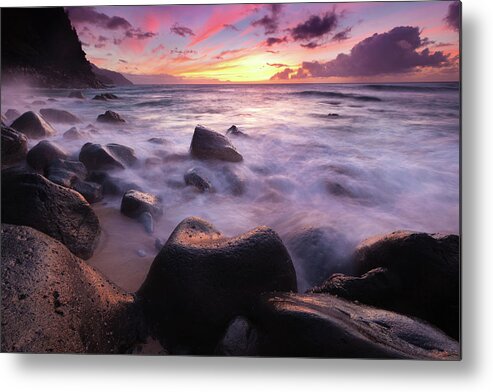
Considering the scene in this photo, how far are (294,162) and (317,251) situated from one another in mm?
514

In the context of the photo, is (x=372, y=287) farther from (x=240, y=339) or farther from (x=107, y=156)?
(x=107, y=156)

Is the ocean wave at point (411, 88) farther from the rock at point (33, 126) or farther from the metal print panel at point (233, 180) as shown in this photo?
the rock at point (33, 126)

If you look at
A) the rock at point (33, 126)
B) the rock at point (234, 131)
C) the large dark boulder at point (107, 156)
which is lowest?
the large dark boulder at point (107, 156)

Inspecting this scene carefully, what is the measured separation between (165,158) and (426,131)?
147 cm

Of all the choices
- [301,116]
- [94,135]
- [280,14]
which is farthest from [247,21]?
[94,135]

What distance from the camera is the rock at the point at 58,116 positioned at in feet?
8.18

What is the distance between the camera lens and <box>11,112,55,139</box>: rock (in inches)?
96.3

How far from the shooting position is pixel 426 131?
228 cm

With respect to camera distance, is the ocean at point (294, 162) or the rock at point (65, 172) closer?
the ocean at point (294, 162)

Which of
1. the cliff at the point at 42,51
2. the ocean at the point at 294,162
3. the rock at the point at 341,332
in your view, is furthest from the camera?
the cliff at the point at 42,51

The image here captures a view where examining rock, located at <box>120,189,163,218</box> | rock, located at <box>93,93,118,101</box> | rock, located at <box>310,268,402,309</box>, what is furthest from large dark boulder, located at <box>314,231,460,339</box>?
rock, located at <box>93,93,118,101</box>

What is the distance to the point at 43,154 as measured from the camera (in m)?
2.48

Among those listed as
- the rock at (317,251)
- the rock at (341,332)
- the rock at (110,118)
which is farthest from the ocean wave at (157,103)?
the rock at (341,332)

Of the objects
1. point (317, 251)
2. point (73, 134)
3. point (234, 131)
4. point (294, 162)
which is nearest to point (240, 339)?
point (317, 251)
